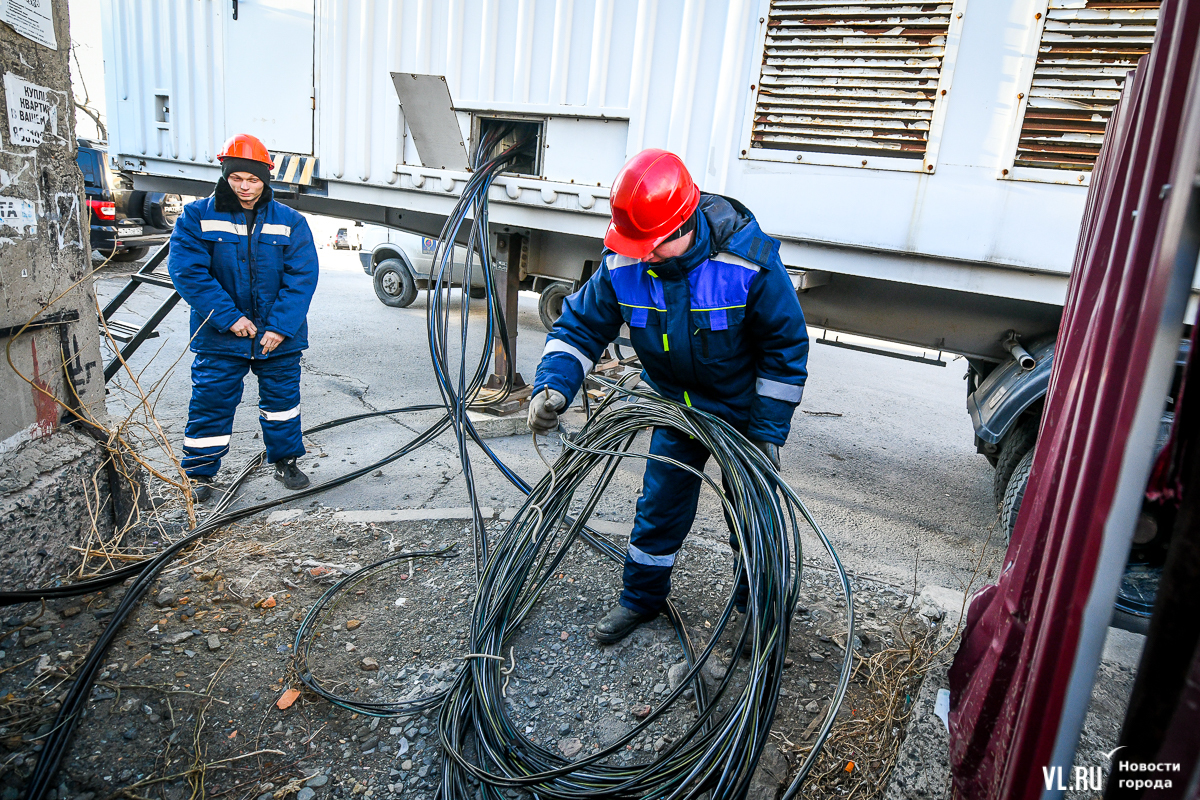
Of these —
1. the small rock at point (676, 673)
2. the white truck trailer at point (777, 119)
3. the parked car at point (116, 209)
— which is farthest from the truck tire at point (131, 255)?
the small rock at point (676, 673)

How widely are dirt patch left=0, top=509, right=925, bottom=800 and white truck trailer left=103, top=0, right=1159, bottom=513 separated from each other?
164 cm

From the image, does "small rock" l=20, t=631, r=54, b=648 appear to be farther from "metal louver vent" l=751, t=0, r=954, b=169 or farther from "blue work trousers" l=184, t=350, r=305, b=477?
"metal louver vent" l=751, t=0, r=954, b=169

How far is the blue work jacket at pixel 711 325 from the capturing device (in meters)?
2.29

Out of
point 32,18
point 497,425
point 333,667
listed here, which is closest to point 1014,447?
point 497,425

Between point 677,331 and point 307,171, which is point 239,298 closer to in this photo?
point 307,171

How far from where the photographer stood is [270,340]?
11.7ft

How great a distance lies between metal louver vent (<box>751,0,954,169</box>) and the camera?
10.2 ft

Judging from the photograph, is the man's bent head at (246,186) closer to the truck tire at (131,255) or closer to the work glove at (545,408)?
the work glove at (545,408)

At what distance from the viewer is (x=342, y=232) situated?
15.7 m

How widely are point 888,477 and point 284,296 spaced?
4074 millimetres

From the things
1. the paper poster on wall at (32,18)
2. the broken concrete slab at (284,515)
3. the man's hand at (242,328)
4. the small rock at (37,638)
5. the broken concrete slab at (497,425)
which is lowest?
the small rock at (37,638)

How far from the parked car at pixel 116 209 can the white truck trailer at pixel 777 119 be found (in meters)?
4.86

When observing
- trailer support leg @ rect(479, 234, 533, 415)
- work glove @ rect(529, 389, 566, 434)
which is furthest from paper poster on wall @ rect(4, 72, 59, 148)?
trailer support leg @ rect(479, 234, 533, 415)

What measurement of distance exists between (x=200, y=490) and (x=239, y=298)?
1035 mm
